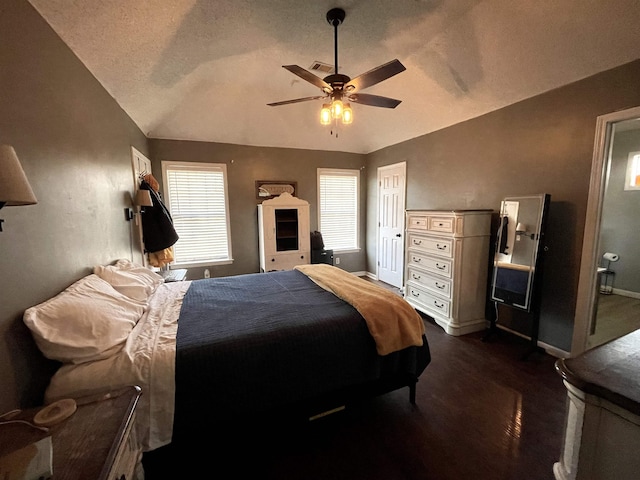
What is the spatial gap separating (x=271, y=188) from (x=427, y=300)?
2992 millimetres

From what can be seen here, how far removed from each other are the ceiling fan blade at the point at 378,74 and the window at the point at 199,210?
284 cm

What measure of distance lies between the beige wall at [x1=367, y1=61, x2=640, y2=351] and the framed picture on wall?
262cm

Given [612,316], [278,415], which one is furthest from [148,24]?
[612,316]

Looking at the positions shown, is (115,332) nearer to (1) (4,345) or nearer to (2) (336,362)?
(1) (4,345)

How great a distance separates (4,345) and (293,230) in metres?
3.52

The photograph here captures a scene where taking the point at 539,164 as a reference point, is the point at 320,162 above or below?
above

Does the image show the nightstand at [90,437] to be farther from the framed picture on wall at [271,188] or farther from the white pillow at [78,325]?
the framed picture on wall at [271,188]

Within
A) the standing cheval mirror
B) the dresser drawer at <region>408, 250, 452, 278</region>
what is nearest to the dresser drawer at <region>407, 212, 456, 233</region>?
the dresser drawer at <region>408, 250, 452, 278</region>

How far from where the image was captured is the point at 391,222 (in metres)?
4.62

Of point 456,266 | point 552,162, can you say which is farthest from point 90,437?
point 552,162

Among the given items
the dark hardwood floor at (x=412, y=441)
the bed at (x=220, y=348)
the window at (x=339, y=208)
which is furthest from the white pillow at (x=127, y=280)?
the window at (x=339, y=208)

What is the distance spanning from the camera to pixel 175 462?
59.1 inches

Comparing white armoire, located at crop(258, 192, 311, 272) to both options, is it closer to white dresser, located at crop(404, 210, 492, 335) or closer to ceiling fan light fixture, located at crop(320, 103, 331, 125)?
white dresser, located at crop(404, 210, 492, 335)

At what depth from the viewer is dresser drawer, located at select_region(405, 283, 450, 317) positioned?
3035 millimetres
